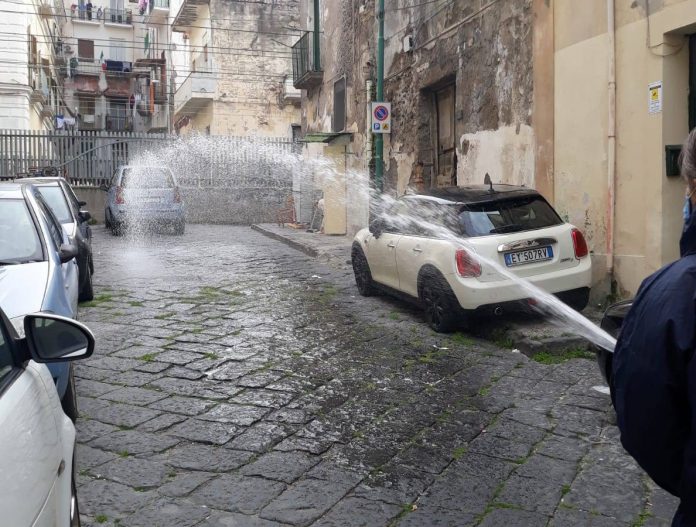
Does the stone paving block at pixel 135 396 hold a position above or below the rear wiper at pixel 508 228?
below

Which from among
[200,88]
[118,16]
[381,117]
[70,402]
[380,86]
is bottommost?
[70,402]

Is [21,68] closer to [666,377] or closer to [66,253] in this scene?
[66,253]

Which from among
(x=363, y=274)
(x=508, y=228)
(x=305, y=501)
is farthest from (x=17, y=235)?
(x=363, y=274)

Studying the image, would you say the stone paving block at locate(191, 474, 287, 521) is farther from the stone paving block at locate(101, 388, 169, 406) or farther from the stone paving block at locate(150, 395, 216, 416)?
the stone paving block at locate(101, 388, 169, 406)

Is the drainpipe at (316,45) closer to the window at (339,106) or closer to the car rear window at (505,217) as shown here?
the window at (339,106)

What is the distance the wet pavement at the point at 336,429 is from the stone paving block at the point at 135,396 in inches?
0.9

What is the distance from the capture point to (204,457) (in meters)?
4.36

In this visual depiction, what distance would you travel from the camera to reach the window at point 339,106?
18484 millimetres

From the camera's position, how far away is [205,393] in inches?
220

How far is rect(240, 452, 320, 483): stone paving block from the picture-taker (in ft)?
13.5

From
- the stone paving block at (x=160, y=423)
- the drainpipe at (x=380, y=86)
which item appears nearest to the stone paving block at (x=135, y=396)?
the stone paving block at (x=160, y=423)

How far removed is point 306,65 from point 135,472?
18.2 meters

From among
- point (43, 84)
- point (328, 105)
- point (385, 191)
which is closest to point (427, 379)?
point (385, 191)

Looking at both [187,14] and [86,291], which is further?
[187,14]
